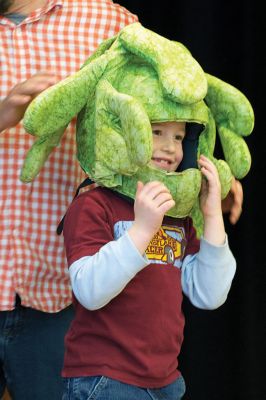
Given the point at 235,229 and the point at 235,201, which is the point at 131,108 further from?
the point at 235,229

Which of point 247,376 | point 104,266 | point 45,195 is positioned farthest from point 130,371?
point 247,376

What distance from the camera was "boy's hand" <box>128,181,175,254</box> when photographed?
1.25m

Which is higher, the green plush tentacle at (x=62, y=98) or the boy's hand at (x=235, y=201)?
the green plush tentacle at (x=62, y=98)

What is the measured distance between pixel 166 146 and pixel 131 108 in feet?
0.37

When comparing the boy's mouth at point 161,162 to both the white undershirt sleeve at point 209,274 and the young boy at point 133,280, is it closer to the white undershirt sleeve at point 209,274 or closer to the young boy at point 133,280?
the young boy at point 133,280

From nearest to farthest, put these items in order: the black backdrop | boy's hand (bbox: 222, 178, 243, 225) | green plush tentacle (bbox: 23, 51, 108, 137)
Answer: green plush tentacle (bbox: 23, 51, 108, 137) < boy's hand (bbox: 222, 178, 243, 225) < the black backdrop

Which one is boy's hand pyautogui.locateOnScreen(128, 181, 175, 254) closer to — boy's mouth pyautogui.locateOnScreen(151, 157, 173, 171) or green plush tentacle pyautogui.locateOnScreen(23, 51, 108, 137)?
boy's mouth pyautogui.locateOnScreen(151, 157, 173, 171)

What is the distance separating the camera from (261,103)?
2.21m

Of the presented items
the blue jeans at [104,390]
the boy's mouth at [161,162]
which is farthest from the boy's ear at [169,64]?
the blue jeans at [104,390]

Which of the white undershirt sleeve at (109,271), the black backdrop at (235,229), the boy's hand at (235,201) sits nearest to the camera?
the white undershirt sleeve at (109,271)

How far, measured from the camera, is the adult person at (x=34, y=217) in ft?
5.02

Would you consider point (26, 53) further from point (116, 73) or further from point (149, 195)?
point (149, 195)

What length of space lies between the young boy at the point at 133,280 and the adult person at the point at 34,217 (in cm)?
22

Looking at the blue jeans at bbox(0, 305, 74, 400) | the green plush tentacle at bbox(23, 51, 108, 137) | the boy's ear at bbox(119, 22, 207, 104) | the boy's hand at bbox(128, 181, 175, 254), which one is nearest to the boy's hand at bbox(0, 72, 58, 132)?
the green plush tentacle at bbox(23, 51, 108, 137)
